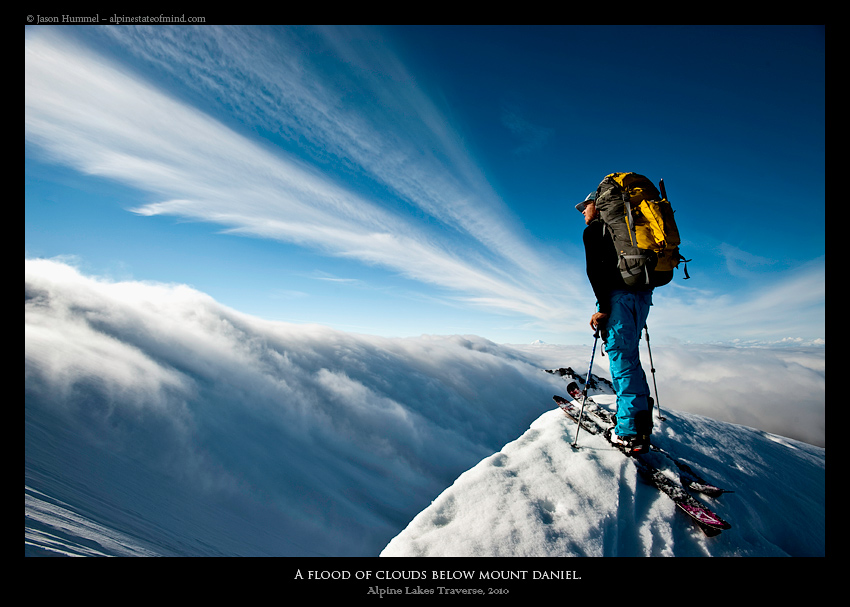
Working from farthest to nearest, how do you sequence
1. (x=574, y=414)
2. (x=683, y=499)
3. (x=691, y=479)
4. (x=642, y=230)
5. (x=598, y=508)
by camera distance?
1. (x=574, y=414)
2. (x=642, y=230)
3. (x=691, y=479)
4. (x=683, y=499)
5. (x=598, y=508)

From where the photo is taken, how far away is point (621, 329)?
3209 millimetres

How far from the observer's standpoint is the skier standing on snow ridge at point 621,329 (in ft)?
10.2

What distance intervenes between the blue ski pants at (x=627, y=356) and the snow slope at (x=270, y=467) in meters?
0.58

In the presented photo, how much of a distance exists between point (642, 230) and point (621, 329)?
1.18m

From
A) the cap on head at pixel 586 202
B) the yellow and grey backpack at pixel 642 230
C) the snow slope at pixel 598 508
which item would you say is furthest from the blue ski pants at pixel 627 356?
the cap on head at pixel 586 202

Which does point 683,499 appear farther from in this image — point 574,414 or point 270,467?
point 270,467

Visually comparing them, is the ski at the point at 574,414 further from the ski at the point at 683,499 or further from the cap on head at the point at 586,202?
the cap on head at the point at 586,202

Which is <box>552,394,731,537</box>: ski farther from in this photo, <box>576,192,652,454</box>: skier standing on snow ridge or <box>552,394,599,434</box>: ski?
<box>552,394,599,434</box>: ski

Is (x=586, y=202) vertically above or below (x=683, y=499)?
above

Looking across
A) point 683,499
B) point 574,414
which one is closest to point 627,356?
point 683,499
